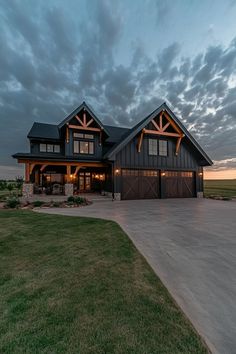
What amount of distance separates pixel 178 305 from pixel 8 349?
200cm

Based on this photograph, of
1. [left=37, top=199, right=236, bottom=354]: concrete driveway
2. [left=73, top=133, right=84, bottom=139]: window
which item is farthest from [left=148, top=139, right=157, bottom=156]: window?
[left=37, top=199, right=236, bottom=354]: concrete driveway

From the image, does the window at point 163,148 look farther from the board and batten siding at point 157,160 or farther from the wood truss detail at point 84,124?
the wood truss detail at point 84,124

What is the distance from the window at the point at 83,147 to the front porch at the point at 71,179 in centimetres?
171

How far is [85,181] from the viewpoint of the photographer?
18562 millimetres

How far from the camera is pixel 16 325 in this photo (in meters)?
1.75

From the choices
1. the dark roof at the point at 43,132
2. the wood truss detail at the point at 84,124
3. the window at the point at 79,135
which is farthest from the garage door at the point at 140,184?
the dark roof at the point at 43,132

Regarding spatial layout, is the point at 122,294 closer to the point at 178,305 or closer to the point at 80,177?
the point at 178,305

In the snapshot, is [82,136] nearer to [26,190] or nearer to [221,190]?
→ [26,190]

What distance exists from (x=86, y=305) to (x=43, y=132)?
733 inches

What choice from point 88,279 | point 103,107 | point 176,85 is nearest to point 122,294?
point 88,279

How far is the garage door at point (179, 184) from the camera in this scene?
16.2m

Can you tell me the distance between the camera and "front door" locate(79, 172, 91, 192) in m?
18.4

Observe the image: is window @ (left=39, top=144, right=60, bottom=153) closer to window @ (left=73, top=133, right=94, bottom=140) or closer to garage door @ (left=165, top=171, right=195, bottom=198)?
window @ (left=73, top=133, right=94, bottom=140)

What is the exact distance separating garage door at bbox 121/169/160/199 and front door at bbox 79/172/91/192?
18.6 feet
